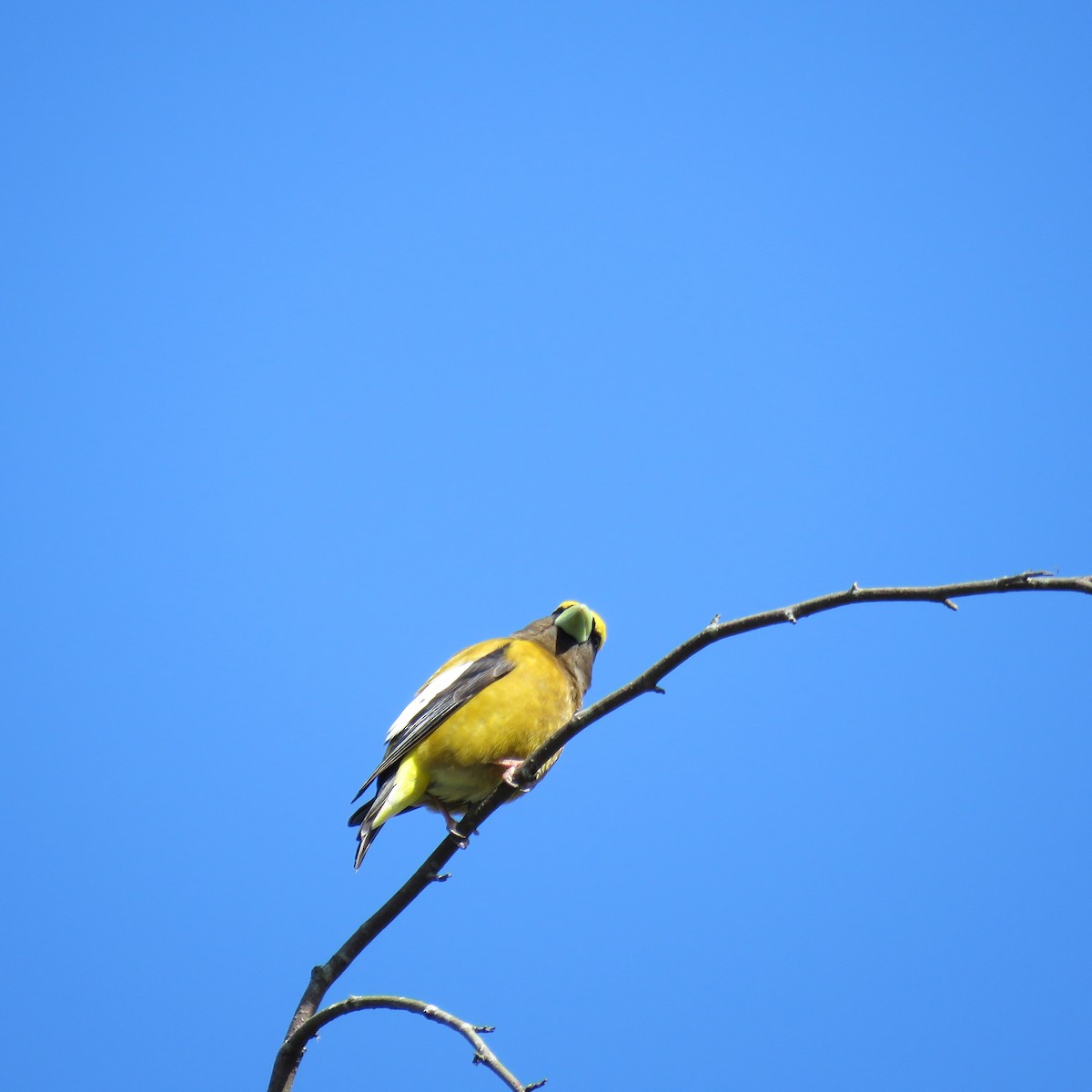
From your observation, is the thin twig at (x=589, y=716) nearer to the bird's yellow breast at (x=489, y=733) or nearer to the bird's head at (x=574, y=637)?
the bird's yellow breast at (x=489, y=733)

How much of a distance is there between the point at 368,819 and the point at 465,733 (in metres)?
0.62

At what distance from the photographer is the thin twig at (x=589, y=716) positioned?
2.59 metres

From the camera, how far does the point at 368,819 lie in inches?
199

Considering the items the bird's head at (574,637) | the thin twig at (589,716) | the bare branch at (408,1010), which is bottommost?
the bare branch at (408,1010)

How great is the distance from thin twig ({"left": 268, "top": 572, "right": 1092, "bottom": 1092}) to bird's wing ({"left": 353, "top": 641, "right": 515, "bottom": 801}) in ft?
3.19

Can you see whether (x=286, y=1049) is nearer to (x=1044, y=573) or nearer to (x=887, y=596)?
(x=887, y=596)

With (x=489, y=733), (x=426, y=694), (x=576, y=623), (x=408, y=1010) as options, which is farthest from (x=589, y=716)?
(x=576, y=623)

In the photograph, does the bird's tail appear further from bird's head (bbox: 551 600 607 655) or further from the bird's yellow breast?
bird's head (bbox: 551 600 607 655)

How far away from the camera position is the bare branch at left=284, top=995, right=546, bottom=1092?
3.09 m

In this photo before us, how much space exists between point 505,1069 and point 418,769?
230cm

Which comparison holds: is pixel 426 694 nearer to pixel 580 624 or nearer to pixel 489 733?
pixel 489 733

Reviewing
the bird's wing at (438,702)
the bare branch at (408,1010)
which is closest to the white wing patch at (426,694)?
the bird's wing at (438,702)

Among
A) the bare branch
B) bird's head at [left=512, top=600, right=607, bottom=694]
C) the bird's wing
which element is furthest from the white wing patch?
the bare branch

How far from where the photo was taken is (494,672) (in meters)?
5.47
